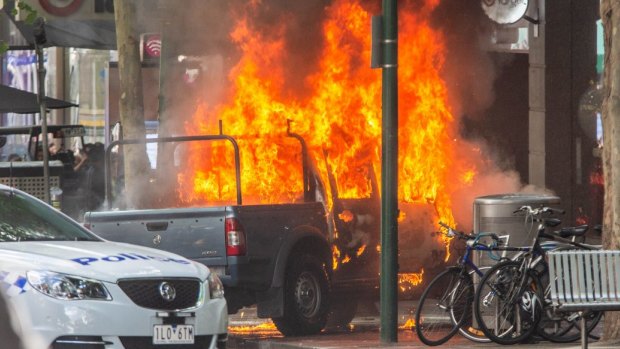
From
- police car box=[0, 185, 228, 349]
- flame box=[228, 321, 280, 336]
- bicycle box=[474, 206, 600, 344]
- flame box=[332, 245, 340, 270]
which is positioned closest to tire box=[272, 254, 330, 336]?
flame box=[332, 245, 340, 270]

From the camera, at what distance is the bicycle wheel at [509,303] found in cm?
1325

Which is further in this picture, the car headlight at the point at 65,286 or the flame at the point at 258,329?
the flame at the point at 258,329

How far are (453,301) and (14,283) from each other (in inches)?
196

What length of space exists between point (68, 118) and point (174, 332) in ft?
125

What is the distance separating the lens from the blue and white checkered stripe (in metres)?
9.59

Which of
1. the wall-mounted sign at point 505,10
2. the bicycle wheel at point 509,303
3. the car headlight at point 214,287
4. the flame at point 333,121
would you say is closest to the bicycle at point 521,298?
the bicycle wheel at point 509,303

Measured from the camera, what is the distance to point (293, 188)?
16.5m

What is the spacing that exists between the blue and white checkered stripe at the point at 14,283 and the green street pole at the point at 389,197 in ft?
14.4

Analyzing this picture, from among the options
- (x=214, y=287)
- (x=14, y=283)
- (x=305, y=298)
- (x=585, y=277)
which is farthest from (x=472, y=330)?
(x=14, y=283)

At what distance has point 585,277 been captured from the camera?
11.4 metres

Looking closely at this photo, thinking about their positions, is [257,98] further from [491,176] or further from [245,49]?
[491,176]

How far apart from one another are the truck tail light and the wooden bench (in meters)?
3.23

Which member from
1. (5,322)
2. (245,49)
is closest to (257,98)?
(245,49)

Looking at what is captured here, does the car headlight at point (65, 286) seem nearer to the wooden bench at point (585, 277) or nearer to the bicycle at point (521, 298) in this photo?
the wooden bench at point (585, 277)
